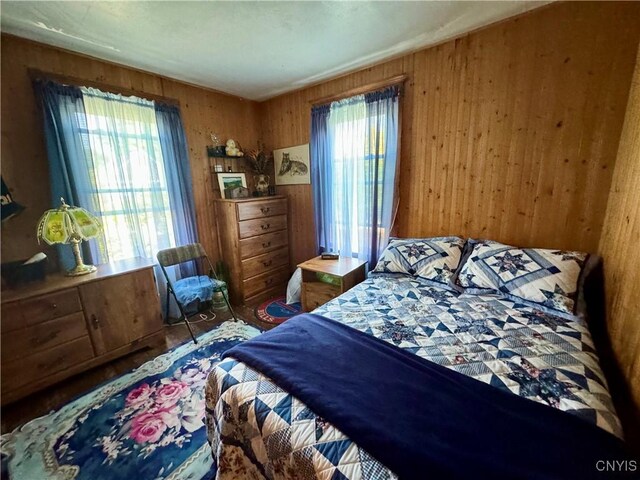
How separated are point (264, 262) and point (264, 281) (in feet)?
0.75

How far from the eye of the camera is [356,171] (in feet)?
8.52

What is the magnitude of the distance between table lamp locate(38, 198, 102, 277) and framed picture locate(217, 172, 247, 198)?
4.09ft

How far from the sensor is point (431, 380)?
1.00 meters

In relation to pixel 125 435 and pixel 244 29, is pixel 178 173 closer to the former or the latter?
pixel 244 29

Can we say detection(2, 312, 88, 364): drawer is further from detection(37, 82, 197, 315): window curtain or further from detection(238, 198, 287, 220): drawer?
detection(238, 198, 287, 220): drawer

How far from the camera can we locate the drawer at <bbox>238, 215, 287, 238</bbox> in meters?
2.85

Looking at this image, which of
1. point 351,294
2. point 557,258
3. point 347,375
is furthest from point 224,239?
point 557,258

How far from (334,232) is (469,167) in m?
1.41

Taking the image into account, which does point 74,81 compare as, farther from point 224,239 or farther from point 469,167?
point 469,167

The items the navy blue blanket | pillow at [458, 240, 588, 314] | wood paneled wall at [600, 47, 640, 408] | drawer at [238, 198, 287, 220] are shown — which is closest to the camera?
the navy blue blanket

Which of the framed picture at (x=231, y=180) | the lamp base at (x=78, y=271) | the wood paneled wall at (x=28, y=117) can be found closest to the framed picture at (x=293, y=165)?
the framed picture at (x=231, y=180)

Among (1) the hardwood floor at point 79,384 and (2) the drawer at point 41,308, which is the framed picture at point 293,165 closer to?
(1) the hardwood floor at point 79,384

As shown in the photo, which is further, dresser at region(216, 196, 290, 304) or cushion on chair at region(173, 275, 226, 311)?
dresser at region(216, 196, 290, 304)

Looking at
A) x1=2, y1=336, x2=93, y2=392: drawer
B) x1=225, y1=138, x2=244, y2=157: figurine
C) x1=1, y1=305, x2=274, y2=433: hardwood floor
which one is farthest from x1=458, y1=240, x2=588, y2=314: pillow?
x1=2, y1=336, x2=93, y2=392: drawer
